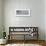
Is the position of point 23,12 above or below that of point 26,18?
above

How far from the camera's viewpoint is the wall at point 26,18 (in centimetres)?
446

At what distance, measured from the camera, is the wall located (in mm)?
4457

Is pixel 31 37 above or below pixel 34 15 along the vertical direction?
Answer: below

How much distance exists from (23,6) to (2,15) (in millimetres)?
914

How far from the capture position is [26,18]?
4473mm

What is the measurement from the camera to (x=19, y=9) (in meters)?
4.43

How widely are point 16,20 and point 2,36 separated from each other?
207cm

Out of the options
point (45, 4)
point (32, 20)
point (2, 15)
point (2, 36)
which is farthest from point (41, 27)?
point (2, 36)

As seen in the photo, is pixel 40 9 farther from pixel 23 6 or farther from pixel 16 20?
pixel 16 20

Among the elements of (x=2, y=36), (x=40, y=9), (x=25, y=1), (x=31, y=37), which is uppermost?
(x=25, y=1)

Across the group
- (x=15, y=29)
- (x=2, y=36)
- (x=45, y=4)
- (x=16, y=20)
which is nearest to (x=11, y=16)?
(x=16, y=20)

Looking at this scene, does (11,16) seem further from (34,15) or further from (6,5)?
(34,15)

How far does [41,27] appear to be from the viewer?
448cm

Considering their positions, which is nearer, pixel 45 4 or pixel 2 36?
pixel 2 36
